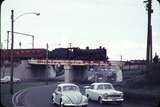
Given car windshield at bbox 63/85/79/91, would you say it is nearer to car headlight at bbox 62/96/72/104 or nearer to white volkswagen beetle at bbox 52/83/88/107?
white volkswagen beetle at bbox 52/83/88/107

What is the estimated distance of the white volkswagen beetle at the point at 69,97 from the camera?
25.5 m

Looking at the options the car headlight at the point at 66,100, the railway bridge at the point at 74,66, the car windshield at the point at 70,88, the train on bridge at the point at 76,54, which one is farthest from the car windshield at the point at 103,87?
the railway bridge at the point at 74,66

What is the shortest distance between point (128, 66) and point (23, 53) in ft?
75.1

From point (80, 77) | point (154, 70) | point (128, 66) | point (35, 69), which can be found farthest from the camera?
point (35, 69)

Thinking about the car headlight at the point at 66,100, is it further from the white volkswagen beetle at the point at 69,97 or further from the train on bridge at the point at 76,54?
the train on bridge at the point at 76,54

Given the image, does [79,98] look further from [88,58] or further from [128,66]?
[128,66]

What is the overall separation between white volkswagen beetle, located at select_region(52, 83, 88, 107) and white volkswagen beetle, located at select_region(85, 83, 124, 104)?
2970mm

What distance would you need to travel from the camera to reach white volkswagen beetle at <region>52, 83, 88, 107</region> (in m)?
25.5

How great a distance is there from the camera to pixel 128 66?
91.0m

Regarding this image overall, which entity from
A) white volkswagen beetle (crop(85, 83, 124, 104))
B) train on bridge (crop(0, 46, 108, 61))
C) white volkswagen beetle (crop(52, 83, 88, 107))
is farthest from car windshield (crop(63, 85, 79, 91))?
train on bridge (crop(0, 46, 108, 61))

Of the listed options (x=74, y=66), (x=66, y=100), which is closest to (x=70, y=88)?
(x=66, y=100)

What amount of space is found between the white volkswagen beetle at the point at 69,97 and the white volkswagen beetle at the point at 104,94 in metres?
2.97

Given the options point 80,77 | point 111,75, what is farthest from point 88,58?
point 111,75

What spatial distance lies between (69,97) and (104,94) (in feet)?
14.5
